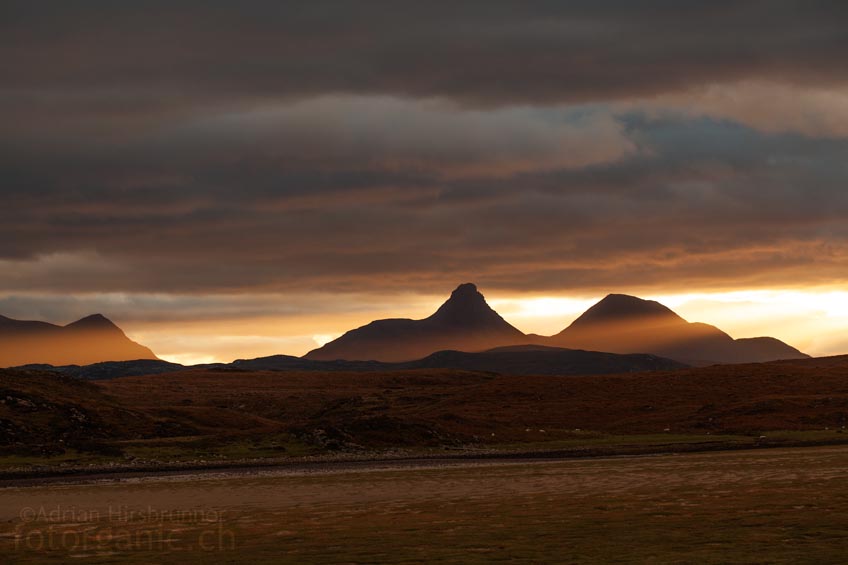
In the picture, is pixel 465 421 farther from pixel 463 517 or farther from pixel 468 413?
pixel 463 517

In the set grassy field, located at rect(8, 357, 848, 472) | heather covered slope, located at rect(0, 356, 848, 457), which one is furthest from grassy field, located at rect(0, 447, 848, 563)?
heather covered slope, located at rect(0, 356, 848, 457)

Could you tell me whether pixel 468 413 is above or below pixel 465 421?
above

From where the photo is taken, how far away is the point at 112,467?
83.1 meters

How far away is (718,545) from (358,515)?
18.3 m

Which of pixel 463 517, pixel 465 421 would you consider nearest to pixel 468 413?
pixel 465 421

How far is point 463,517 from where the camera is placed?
141 ft

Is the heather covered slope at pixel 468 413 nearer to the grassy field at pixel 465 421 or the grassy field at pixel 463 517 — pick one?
the grassy field at pixel 465 421

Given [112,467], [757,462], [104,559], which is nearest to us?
[104,559]

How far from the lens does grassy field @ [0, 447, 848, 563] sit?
32219mm

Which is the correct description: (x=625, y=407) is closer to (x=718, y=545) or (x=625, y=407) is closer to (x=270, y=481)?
(x=270, y=481)

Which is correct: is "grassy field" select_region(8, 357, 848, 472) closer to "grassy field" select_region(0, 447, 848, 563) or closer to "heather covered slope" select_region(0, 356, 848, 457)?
"heather covered slope" select_region(0, 356, 848, 457)

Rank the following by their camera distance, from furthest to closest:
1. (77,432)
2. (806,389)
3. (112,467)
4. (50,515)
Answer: (806,389) → (77,432) → (112,467) → (50,515)

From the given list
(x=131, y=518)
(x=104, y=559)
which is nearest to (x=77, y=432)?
(x=131, y=518)

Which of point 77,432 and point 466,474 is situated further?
point 77,432
